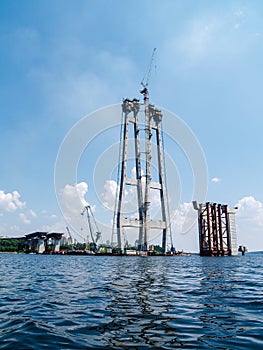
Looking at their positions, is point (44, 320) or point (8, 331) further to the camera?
point (44, 320)

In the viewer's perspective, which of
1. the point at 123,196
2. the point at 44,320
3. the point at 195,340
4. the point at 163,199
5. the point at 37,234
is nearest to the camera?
the point at 195,340

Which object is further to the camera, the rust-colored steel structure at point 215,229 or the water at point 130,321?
the rust-colored steel structure at point 215,229

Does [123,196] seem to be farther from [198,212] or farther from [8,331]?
[8,331]

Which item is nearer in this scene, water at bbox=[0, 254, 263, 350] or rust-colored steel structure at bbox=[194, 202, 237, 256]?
water at bbox=[0, 254, 263, 350]

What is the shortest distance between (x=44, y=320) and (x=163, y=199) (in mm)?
95319

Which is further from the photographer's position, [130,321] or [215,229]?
[215,229]

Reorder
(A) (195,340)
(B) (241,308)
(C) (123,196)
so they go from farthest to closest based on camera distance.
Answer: (C) (123,196) → (B) (241,308) → (A) (195,340)

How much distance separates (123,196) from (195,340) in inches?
3396

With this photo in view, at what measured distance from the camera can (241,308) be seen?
1094 centimetres

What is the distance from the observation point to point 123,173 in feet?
312

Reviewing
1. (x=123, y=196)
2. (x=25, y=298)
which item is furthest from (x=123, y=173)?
(x=25, y=298)

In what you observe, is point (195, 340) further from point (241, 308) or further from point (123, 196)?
point (123, 196)

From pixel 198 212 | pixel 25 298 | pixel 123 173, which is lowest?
pixel 25 298

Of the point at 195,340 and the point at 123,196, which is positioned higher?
the point at 123,196
